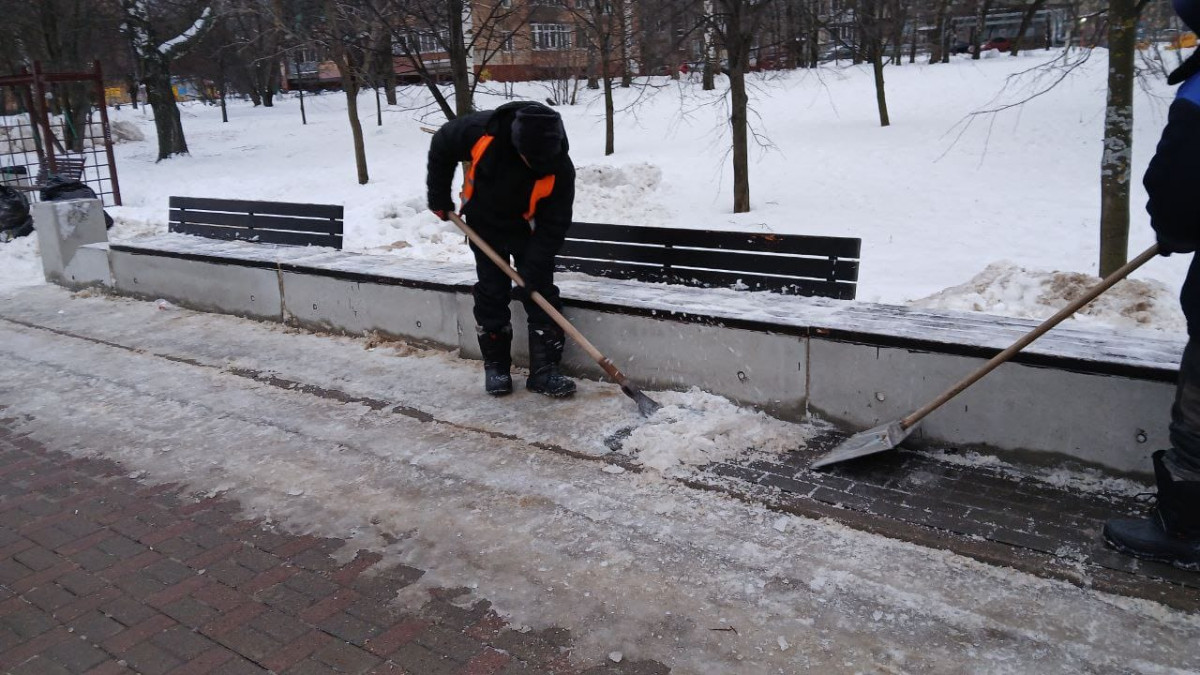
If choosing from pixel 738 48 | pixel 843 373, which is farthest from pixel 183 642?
pixel 738 48

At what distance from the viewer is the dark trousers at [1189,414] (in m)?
3.26

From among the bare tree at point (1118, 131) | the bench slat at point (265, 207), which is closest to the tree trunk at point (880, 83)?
the bare tree at point (1118, 131)

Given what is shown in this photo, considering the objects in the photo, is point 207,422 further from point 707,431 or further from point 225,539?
point 707,431

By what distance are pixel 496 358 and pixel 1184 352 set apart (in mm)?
3660

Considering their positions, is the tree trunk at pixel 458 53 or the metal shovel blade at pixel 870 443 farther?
the tree trunk at pixel 458 53

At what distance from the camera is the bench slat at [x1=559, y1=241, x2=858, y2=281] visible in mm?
5658

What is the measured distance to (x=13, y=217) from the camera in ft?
41.1

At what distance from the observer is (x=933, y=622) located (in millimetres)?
3125

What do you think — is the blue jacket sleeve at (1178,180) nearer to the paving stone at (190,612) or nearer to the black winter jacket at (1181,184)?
the black winter jacket at (1181,184)

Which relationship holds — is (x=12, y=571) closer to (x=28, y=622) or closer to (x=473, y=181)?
(x=28, y=622)

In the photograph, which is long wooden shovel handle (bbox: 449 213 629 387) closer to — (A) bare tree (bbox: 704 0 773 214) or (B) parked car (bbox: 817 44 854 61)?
(A) bare tree (bbox: 704 0 773 214)

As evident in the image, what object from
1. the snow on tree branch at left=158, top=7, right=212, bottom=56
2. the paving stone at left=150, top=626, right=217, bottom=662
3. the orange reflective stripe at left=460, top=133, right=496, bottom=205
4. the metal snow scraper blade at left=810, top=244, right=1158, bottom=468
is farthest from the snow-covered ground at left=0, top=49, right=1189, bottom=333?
the paving stone at left=150, top=626, right=217, bottom=662

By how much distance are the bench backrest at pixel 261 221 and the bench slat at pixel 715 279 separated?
3.11 meters

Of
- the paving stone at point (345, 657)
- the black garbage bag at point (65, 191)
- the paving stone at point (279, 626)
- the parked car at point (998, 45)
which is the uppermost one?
the parked car at point (998, 45)
